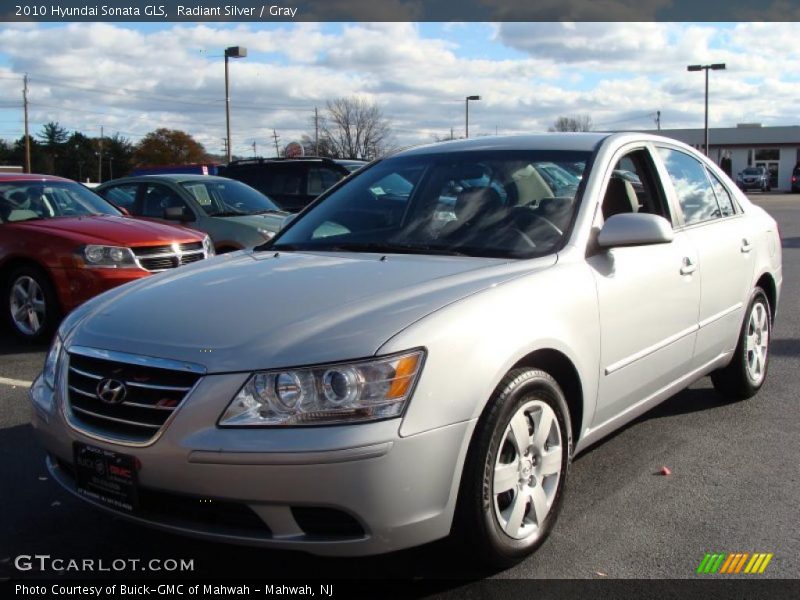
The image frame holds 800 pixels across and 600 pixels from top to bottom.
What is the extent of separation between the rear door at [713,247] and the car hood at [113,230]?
192 inches

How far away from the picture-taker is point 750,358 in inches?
218

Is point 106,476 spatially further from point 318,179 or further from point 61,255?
point 318,179

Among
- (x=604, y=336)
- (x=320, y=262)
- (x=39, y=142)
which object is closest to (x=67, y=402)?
(x=320, y=262)

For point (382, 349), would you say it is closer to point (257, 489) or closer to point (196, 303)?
point (257, 489)

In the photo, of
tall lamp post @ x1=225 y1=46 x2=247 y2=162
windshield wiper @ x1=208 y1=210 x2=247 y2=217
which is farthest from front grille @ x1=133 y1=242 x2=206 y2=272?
tall lamp post @ x1=225 y1=46 x2=247 y2=162

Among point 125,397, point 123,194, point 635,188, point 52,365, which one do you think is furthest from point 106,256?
point 125,397

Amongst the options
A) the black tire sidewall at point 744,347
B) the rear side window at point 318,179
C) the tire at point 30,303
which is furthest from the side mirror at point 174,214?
the black tire sidewall at point 744,347

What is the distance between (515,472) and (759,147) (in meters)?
71.5

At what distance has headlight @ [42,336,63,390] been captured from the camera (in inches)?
133

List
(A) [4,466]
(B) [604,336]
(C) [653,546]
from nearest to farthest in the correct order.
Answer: (C) [653,546] < (B) [604,336] < (A) [4,466]

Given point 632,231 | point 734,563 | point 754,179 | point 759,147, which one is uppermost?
point 759,147

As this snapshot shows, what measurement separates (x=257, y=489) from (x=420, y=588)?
799 mm

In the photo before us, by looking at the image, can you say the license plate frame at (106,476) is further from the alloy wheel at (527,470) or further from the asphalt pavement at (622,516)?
the alloy wheel at (527,470)

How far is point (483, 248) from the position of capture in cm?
385
